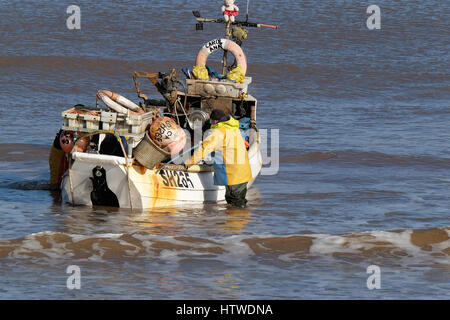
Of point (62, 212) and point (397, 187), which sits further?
point (397, 187)

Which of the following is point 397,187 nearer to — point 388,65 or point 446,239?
point 446,239

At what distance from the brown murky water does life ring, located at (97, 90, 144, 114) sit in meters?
1.45

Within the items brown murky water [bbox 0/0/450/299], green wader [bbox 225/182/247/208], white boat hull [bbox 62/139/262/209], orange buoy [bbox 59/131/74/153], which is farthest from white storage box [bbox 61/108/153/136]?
green wader [bbox 225/182/247/208]

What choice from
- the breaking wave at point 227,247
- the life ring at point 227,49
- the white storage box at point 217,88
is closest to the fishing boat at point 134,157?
the white storage box at point 217,88

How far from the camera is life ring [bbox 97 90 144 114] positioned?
12.4m

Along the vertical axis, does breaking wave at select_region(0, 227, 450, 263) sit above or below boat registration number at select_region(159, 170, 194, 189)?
below

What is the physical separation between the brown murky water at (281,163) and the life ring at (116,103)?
1454 mm

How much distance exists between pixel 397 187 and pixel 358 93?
8.84 m

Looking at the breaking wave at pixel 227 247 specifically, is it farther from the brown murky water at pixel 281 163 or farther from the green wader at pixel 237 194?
the green wader at pixel 237 194

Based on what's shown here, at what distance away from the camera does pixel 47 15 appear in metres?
28.5

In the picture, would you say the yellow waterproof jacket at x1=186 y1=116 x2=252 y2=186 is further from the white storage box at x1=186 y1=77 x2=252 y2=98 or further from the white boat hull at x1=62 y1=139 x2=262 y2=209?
the white storage box at x1=186 y1=77 x2=252 y2=98

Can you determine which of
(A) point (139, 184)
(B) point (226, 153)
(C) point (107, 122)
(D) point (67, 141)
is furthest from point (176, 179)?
(D) point (67, 141)

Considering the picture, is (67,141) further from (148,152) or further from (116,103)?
(148,152)
